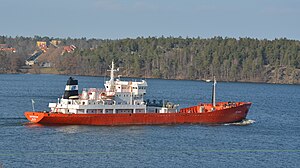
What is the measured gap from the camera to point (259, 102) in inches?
4973

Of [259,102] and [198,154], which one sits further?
[259,102]

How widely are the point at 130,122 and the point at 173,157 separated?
59.7 feet

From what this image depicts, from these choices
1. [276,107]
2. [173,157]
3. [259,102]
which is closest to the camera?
[173,157]

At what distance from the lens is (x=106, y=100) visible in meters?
77.6

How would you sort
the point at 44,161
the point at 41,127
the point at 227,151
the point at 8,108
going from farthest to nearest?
the point at 8,108 → the point at 41,127 → the point at 227,151 → the point at 44,161

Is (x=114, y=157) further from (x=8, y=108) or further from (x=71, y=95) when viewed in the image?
(x=8, y=108)

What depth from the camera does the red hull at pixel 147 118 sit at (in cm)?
7419

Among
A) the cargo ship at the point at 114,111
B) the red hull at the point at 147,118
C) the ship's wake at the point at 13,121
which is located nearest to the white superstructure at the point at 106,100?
the cargo ship at the point at 114,111

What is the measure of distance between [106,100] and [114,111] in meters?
1.67

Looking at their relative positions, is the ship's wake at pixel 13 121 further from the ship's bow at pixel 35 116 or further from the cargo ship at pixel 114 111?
the cargo ship at pixel 114 111

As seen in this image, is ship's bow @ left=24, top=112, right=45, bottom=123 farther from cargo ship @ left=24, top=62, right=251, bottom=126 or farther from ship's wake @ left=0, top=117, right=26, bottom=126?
ship's wake @ left=0, top=117, right=26, bottom=126

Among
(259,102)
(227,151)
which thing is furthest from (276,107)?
(227,151)

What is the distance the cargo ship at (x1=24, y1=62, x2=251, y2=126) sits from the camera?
74.9 m

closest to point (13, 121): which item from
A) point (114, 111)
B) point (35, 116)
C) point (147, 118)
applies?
point (35, 116)
